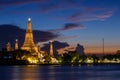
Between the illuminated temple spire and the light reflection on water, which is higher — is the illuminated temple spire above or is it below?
above

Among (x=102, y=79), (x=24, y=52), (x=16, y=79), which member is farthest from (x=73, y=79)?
(x=24, y=52)

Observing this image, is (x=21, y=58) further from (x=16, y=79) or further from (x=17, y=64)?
(x=16, y=79)

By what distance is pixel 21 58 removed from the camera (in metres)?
182

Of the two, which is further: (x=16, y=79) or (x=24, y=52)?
(x=24, y=52)

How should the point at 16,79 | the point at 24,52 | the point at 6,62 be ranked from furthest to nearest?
the point at 6,62, the point at 24,52, the point at 16,79

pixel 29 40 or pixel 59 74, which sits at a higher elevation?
pixel 29 40

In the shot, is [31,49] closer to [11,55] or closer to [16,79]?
[11,55]

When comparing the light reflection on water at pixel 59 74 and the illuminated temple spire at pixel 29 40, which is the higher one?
the illuminated temple spire at pixel 29 40

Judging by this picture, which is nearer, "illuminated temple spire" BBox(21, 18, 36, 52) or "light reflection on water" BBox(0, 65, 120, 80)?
"light reflection on water" BBox(0, 65, 120, 80)

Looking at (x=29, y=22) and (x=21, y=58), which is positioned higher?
(x=29, y=22)

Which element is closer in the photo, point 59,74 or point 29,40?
point 59,74

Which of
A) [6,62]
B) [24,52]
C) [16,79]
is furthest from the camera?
[6,62]

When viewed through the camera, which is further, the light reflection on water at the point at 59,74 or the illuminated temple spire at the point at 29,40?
the illuminated temple spire at the point at 29,40

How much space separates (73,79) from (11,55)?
119021 millimetres
